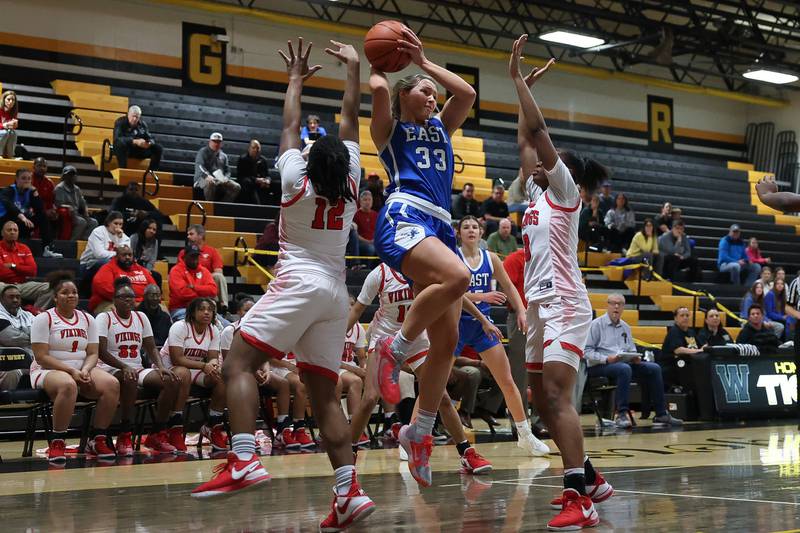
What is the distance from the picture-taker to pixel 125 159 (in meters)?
15.4

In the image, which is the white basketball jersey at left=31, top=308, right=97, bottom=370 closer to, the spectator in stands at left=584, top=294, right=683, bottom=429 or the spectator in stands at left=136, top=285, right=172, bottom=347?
the spectator in stands at left=136, top=285, right=172, bottom=347

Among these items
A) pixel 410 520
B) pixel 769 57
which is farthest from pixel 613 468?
pixel 769 57

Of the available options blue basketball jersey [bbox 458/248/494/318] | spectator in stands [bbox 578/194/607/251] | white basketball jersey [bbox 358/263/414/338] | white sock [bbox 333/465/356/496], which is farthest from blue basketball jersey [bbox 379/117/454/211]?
spectator in stands [bbox 578/194/607/251]

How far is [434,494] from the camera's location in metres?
5.38

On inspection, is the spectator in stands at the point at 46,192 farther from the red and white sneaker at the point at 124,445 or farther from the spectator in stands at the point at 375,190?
the red and white sneaker at the point at 124,445

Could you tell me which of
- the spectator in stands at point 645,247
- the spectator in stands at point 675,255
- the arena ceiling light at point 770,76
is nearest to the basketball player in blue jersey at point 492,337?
the spectator in stands at point 645,247

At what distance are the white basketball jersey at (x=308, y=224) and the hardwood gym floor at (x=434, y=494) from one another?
1.14 meters

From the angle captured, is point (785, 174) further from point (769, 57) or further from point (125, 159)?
point (125, 159)

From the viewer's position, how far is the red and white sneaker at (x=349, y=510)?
4113mm

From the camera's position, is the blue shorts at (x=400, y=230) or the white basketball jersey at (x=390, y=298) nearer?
the blue shorts at (x=400, y=230)

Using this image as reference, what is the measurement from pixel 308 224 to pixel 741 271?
16.6m

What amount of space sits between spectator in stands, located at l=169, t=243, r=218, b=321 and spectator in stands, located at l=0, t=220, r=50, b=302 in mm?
1366

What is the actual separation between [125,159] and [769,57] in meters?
16.8

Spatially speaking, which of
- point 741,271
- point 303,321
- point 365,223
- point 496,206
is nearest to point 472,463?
point 303,321
